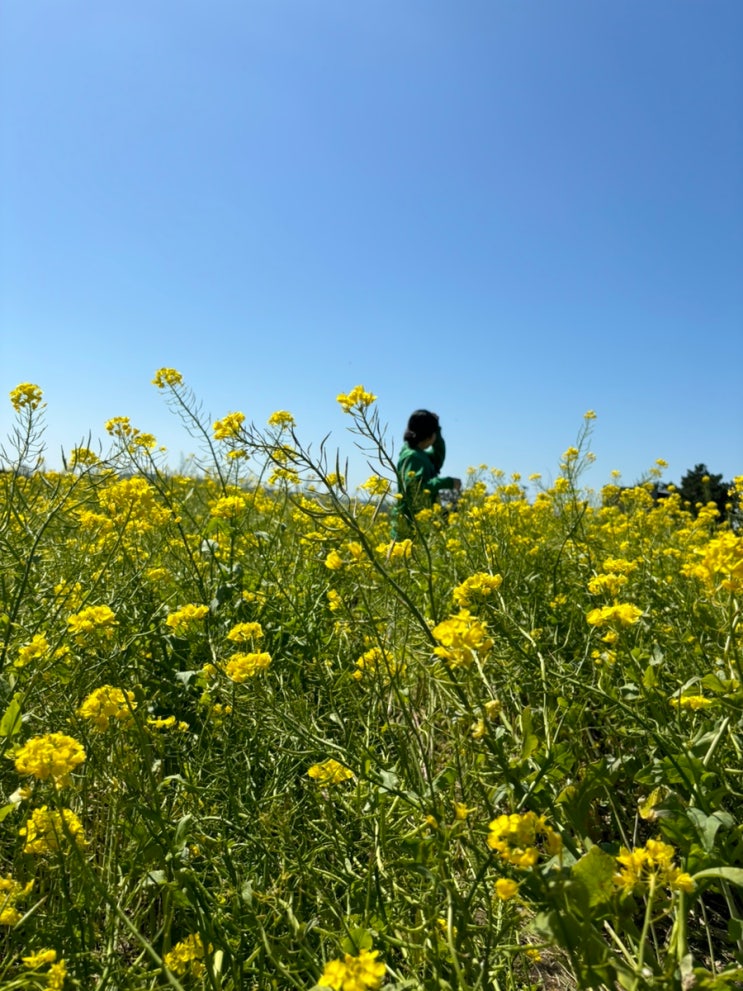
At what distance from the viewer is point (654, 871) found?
0.77 meters

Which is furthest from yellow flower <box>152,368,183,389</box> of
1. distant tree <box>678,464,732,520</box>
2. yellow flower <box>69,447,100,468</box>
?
distant tree <box>678,464,732,520</box>

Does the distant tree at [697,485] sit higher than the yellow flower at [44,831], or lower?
higher

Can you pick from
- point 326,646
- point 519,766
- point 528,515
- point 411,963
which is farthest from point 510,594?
point 528,515

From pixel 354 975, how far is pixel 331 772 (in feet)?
1.77

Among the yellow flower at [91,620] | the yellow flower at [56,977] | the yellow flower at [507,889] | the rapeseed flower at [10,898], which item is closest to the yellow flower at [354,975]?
the yellow flower at [507,889]

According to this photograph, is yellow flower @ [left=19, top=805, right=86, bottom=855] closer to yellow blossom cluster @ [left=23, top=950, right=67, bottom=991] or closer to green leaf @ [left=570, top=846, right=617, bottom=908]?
yellow blossom cluster @ [left=23, top=950, right=67, bottom=991]

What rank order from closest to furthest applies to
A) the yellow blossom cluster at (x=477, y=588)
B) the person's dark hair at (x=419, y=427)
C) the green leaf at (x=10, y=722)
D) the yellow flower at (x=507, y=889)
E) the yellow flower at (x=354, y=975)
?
the yellow flower at (x=354, y=975)
the yellow flower at (x=507, y=889)
the green leaf at (x=10, y=722)
the yellow blossom cluster at (x=477, y=588)
the person's dark hair at (x=419, y=427)

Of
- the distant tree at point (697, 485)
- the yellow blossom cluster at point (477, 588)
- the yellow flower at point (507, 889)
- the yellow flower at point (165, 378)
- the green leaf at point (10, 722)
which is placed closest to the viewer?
the yellow flower at point (507, 889)

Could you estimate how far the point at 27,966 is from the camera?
3.13ft

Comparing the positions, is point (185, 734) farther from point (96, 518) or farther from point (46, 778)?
point (96, 518)

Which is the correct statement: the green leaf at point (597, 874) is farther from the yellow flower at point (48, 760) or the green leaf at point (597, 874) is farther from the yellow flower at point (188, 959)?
the yellow flower at point (48, 760)

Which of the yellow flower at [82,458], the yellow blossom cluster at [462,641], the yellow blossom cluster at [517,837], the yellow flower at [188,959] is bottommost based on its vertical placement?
the yellow flower at [188,959]

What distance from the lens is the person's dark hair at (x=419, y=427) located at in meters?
6.23

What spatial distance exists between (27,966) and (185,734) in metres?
0.75
